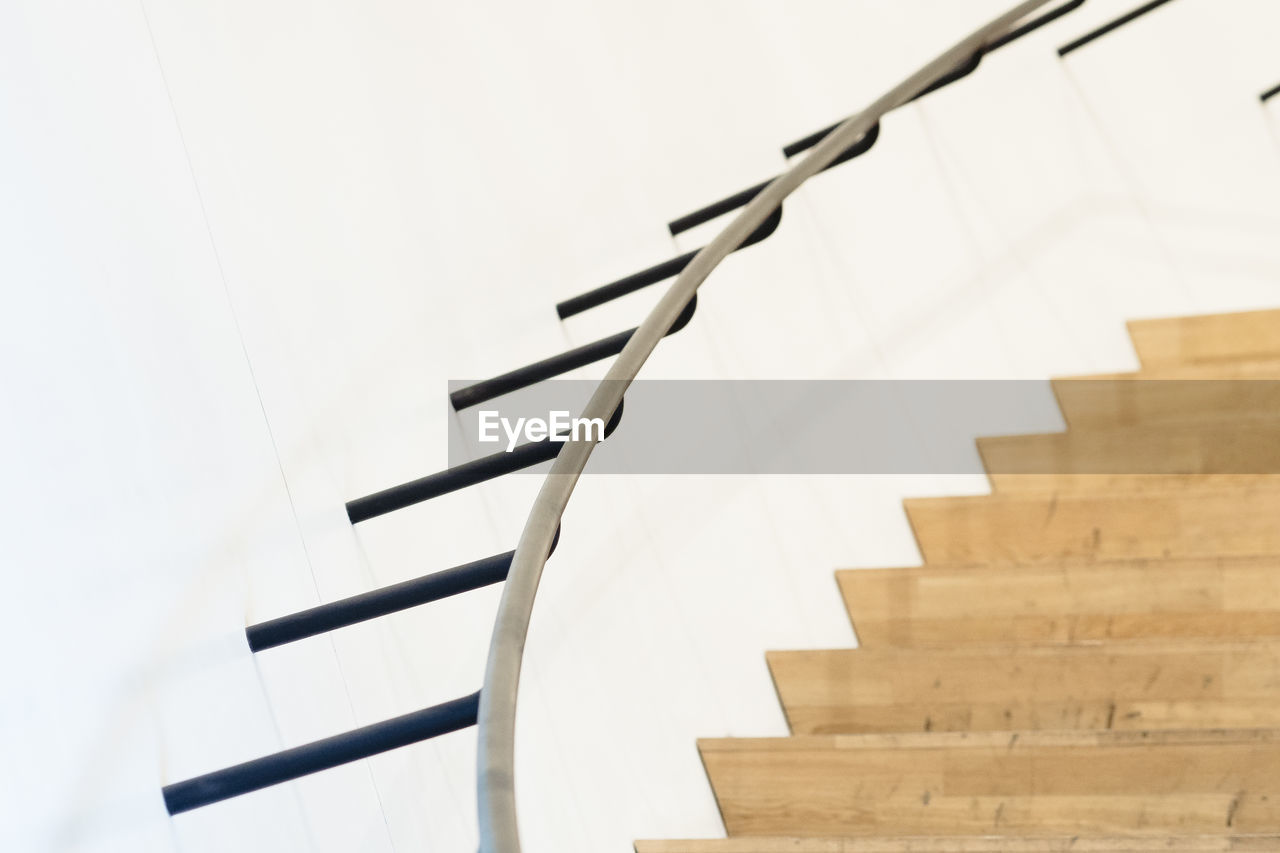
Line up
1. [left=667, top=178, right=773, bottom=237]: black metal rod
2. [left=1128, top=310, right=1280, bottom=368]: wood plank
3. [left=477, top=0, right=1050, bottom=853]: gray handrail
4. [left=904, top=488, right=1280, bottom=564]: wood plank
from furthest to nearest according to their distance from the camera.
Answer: [left=1128, top=310, right=1280, bottom=368]: wood plank, [left=904, top=488, right=1280, bottom=564]: wood plank, [left=667, top=178, right=773, bottom=237]: black metal rod, [left=477, top=0, right=1050, bottom=853]: gray handrail

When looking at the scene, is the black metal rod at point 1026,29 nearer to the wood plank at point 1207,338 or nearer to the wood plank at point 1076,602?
the wood plank at point 1076,602

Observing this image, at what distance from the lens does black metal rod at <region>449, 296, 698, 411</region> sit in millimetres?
1314

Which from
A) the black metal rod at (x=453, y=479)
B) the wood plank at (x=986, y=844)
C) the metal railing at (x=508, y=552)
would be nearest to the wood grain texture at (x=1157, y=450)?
the metal railing at (x=508, y=552)

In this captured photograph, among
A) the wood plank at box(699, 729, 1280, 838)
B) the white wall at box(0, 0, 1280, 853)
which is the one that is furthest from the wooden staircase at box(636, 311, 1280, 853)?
the white wall at box(0, 0, 1280, 853)

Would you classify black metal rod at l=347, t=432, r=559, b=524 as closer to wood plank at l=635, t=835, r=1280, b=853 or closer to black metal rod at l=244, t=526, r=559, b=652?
black metal rod at l=244, t=526, r=559, b=652

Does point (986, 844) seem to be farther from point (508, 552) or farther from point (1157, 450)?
point (1157, 450)

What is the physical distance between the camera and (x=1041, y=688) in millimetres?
1533

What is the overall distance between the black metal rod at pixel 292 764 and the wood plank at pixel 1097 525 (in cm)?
130

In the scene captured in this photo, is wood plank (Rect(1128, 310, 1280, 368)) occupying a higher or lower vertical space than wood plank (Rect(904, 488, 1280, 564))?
higher

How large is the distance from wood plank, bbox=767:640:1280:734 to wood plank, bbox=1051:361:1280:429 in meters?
0.73

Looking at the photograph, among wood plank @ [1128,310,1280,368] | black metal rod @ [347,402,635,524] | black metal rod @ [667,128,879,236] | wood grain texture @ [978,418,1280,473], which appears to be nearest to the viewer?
black metal rod @ [347,402,635,524]

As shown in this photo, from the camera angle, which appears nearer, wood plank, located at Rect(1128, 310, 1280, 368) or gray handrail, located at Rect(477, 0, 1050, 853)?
gray handrail, located at Rect(477, 0, 1050, 853)

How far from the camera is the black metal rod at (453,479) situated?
118cm

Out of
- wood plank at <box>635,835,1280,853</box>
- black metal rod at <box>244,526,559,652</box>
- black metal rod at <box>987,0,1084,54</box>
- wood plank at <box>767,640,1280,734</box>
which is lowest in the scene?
wood plank at <box>767,640,1280,734</box>
